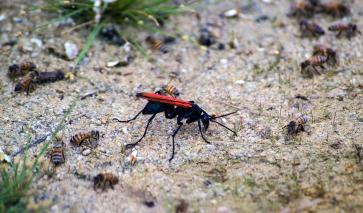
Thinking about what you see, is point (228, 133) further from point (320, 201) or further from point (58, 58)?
point (58, 58)

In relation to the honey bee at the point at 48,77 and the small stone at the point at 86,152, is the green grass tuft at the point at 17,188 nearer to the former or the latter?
the small stone at the point at 86,152

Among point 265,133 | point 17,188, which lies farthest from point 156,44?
point 17,188

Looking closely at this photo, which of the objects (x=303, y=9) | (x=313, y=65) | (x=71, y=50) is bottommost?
(x=313, y=65)

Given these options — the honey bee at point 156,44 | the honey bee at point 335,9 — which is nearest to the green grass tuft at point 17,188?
the honey bee at point 156,44

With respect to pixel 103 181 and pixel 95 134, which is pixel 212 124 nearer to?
pixel 95 134

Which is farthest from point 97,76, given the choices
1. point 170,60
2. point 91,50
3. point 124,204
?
point 124,204

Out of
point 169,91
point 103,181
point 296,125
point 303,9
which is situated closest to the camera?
point 103,181
